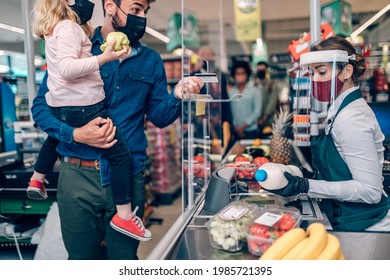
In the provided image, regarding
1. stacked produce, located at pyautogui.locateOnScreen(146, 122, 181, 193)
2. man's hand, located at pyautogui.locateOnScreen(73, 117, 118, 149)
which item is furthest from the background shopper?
man's hand, located at pyautogui.locateOnScreen(73, 117, 118, 149)

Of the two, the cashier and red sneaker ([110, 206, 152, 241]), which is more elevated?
the cashier

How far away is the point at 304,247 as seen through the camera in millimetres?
1162

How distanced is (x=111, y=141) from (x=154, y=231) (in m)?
3.10

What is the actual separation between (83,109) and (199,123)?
2.30 ft

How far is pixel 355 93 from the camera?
1730mm

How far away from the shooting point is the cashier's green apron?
67.3 inches

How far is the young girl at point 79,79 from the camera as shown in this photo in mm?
1668

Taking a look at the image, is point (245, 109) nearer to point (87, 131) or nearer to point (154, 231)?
point (154, 231)

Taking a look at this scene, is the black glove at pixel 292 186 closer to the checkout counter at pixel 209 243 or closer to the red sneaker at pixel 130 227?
the checkout counter at pixel 209 243

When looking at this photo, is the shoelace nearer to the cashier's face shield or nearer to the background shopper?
the cashier's face shield

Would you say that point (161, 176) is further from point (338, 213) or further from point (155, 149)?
point (338, 213)

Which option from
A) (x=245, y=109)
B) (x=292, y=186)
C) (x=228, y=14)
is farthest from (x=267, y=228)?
(x=228, y=14)

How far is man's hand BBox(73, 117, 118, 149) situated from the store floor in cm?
121
